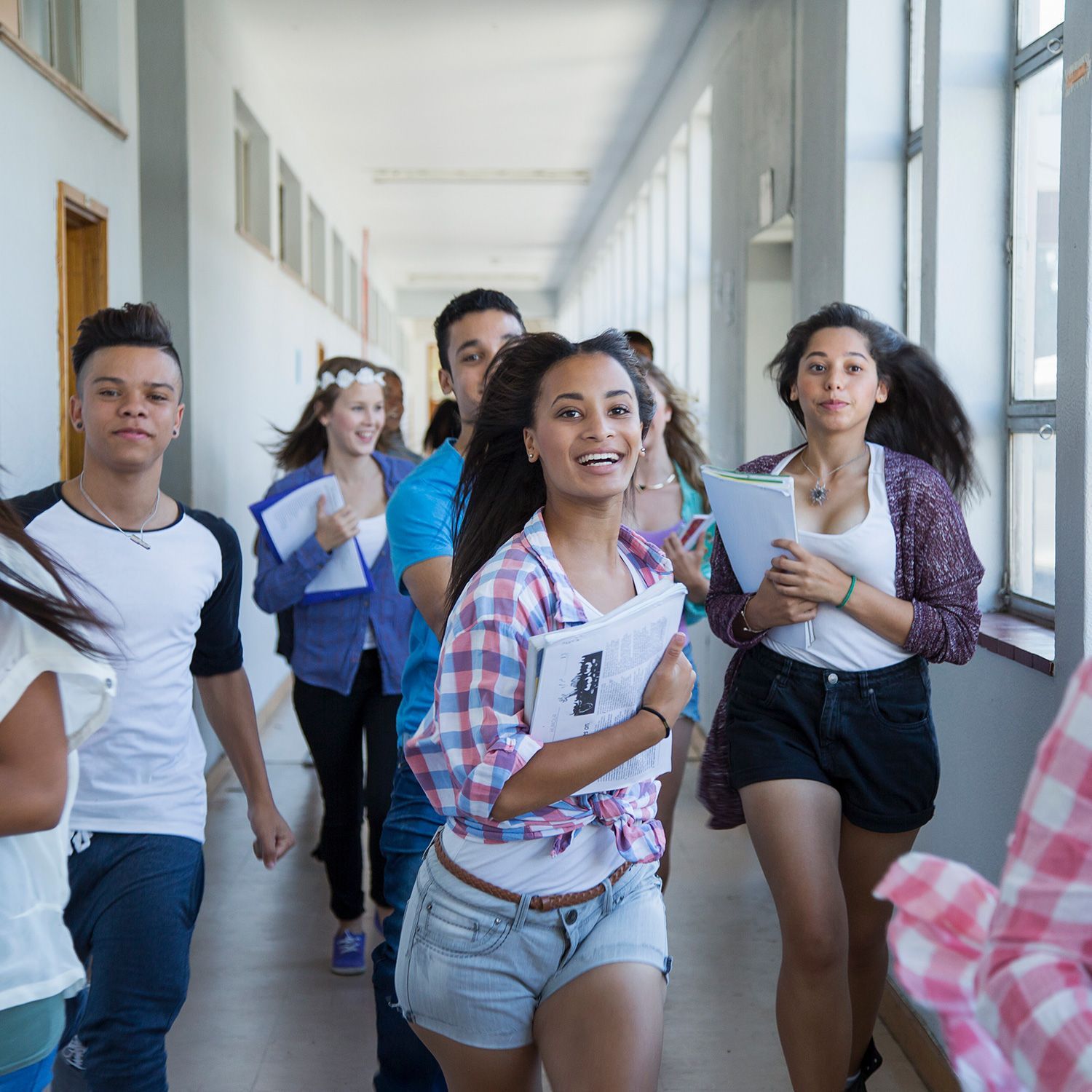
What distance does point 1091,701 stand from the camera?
0.92 meters

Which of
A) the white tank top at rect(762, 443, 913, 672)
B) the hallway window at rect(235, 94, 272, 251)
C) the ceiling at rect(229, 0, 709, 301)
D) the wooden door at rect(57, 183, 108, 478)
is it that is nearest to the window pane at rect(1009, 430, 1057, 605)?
the white tank top at rect(762, 443, 913, 672)

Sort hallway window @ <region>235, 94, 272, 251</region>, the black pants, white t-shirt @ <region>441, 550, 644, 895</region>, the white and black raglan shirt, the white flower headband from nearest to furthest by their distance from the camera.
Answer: white t-shirt @ <region>441, 550, 644, 895</region> < the white and black raglan shirt < the black pants < the white flower headband < hallway window @ <region>235, 94, 272, 251</region>

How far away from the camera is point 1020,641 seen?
2.74 metres

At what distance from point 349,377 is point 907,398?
6.63ft

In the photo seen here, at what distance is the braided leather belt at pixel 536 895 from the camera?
1688 millimetres

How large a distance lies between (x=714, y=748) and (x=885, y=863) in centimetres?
41

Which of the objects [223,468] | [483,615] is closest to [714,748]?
[483,615]

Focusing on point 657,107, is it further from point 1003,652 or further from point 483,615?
point 483,615

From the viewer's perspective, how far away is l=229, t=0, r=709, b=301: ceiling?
669cm

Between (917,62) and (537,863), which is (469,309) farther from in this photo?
(917,62)

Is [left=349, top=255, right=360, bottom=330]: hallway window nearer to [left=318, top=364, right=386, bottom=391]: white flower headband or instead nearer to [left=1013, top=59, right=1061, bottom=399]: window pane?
[left=318, top=364, right=386, bottom=391]: white flower headband

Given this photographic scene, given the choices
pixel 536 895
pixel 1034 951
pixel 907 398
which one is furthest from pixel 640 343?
pixel 1034 951

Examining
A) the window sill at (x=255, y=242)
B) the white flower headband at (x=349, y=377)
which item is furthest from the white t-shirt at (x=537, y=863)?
the window sill at (x=255, y=242)

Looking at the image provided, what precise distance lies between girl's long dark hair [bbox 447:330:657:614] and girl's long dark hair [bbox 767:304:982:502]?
85 cm
